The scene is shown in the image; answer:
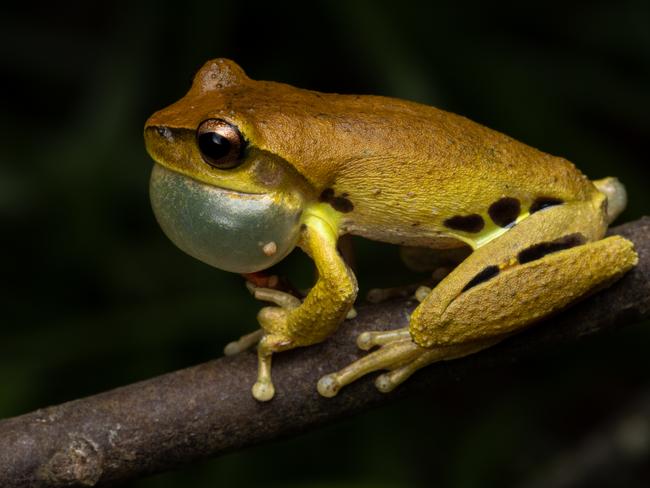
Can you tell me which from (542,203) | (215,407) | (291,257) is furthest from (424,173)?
(291,257)

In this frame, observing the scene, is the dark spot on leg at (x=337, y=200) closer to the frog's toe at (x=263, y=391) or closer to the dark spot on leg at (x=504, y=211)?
the dark spot on leg at (x=504, y=211)

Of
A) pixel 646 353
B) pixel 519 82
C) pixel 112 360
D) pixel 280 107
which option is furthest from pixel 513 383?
pixel 280 107

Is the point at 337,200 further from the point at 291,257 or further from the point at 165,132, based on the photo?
the point at 291,257

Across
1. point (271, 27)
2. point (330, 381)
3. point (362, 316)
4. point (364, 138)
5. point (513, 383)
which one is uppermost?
point (271, 27)

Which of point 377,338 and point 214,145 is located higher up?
point 214,145

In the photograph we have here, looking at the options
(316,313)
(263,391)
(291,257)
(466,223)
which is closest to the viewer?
(263,391)

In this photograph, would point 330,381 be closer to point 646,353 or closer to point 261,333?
point 261,333
